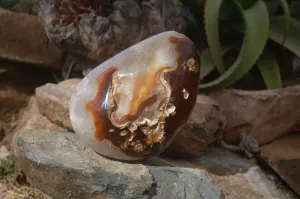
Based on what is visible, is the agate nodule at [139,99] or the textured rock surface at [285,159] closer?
the agate nodule at [139,99]

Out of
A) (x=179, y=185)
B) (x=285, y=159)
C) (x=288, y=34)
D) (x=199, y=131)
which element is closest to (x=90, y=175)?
(x=179, y=185)

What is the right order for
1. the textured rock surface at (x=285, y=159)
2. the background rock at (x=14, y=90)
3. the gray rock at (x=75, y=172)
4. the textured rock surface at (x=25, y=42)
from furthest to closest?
1. the textured rock surface at (x=25, y=42)
2. the background rock at (x=14, y=90)
3. the textured rock surface at (x=285, y=159)
4. the gray rock at (x=75, y=172)

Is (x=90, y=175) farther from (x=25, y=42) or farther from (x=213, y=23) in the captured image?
(x=25, y=42)

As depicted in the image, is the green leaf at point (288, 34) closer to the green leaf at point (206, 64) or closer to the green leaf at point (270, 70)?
the green leaf at point (270, 70)

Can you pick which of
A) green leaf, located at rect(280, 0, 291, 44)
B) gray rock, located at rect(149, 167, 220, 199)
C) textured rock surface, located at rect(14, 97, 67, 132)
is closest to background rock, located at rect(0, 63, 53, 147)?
textured rock surface, located at rect(14, 97, 67, 132)

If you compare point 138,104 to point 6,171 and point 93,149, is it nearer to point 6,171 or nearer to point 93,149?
point 93,149

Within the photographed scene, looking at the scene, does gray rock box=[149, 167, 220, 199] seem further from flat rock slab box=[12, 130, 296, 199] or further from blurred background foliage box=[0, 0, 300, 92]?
blurred background foliage box=[0, 0, 300, 92]

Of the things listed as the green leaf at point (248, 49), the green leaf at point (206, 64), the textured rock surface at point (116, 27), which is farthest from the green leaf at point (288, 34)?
the textured rock surface at point (116, 27)

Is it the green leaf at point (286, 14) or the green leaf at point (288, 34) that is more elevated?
the green leaf at point (286, 14)
